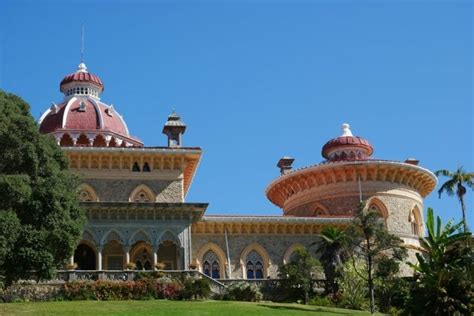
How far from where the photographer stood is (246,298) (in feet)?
125

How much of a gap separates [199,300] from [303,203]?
730 inches

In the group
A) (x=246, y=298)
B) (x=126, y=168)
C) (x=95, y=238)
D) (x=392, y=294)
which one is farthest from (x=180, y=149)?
(x=392, y=294)

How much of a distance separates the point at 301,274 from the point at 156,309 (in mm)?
11433

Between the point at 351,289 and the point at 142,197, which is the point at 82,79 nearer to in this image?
the point at 142,197

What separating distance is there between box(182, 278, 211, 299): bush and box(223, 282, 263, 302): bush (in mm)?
1689

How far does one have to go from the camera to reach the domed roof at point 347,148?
53938 millimetres

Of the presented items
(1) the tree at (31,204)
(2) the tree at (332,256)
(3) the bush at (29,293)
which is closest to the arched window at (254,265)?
(2) the tree at (332,256)

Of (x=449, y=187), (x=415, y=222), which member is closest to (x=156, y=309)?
(x=415, y=222)

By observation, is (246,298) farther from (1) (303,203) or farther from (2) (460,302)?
(1) (303,203)

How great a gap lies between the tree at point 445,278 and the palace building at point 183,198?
13.5 meters

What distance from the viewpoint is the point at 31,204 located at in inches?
1214

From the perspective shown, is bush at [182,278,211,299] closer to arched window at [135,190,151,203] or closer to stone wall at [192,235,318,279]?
stone wall at [192,235,318,279]

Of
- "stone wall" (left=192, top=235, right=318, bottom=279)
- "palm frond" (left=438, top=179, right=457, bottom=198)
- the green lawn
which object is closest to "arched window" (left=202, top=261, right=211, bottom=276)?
"stone wall" (left=192, top=235, right=318, bottom=279)

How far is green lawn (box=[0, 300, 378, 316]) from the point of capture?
2977cm
